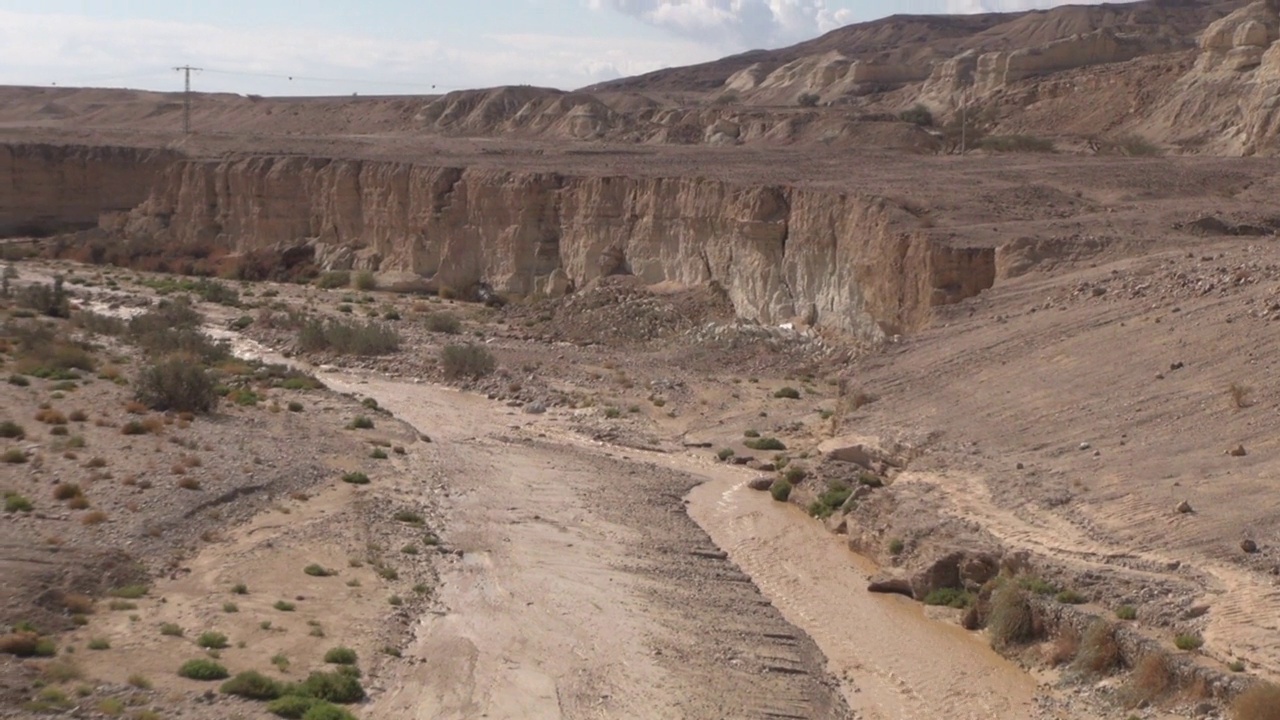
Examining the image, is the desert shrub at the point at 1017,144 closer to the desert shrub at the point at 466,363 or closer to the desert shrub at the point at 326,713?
the desert shrub at the point at 466,363

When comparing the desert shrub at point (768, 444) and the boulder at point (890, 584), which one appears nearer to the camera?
the boulder at point (890, 584)

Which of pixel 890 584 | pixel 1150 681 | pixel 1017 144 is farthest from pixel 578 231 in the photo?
pixel 1150 681

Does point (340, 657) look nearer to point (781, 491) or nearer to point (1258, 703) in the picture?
point (1258, 703)

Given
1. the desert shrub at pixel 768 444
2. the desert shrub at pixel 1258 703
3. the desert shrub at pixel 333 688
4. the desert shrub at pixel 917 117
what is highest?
the desert shrub at pixel 917 117

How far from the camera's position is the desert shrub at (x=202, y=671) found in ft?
46.5

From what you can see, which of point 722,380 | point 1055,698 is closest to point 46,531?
point 1055,698

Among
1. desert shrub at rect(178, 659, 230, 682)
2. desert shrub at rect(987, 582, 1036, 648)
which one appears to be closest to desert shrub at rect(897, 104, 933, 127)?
desert shrub at rect(987, 582, 1036, 648)

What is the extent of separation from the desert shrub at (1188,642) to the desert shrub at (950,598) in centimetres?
335

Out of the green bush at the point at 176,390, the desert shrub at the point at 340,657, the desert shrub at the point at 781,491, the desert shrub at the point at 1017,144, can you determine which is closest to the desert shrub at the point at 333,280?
the green bush at the point at 176,390

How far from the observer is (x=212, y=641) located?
49.4ft

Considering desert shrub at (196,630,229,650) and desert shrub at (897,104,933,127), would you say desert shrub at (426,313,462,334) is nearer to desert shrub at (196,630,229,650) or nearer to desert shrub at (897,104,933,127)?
desert shrub at (196,630,229,650)

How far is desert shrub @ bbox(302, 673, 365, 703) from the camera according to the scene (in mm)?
14250

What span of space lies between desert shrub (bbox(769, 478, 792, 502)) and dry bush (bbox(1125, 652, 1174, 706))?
931cm

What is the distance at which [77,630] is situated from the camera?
592 inches
